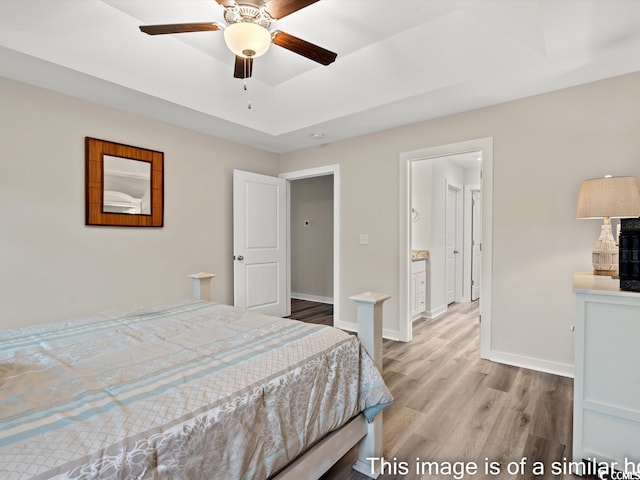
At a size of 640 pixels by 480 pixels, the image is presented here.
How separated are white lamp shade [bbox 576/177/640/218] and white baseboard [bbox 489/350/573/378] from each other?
138cm

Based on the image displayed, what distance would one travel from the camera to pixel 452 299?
5.56 m

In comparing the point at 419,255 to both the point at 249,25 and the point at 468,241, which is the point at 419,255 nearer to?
the point at 468,241

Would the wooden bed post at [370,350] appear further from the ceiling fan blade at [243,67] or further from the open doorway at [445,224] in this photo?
the open doorway at [445,224]

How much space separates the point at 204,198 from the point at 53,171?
1.41 m

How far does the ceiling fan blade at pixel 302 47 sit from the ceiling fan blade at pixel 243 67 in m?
0.26

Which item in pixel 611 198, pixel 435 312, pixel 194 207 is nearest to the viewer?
pixel 611 198

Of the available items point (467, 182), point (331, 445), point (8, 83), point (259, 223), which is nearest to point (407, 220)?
point (259, 223)

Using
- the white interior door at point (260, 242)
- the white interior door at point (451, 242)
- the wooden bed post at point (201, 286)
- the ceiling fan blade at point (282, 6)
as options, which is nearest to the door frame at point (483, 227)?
the white interior door at point (260, 242)

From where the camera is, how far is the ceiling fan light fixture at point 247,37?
165cm

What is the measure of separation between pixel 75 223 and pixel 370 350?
2.70 metres

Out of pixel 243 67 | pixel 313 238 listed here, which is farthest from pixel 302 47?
pixel 313 238

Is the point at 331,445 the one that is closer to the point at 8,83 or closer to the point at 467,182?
the point at 8,83

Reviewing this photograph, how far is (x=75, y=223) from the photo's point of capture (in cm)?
280

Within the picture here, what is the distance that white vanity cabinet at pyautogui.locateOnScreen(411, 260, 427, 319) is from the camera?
4312mm
